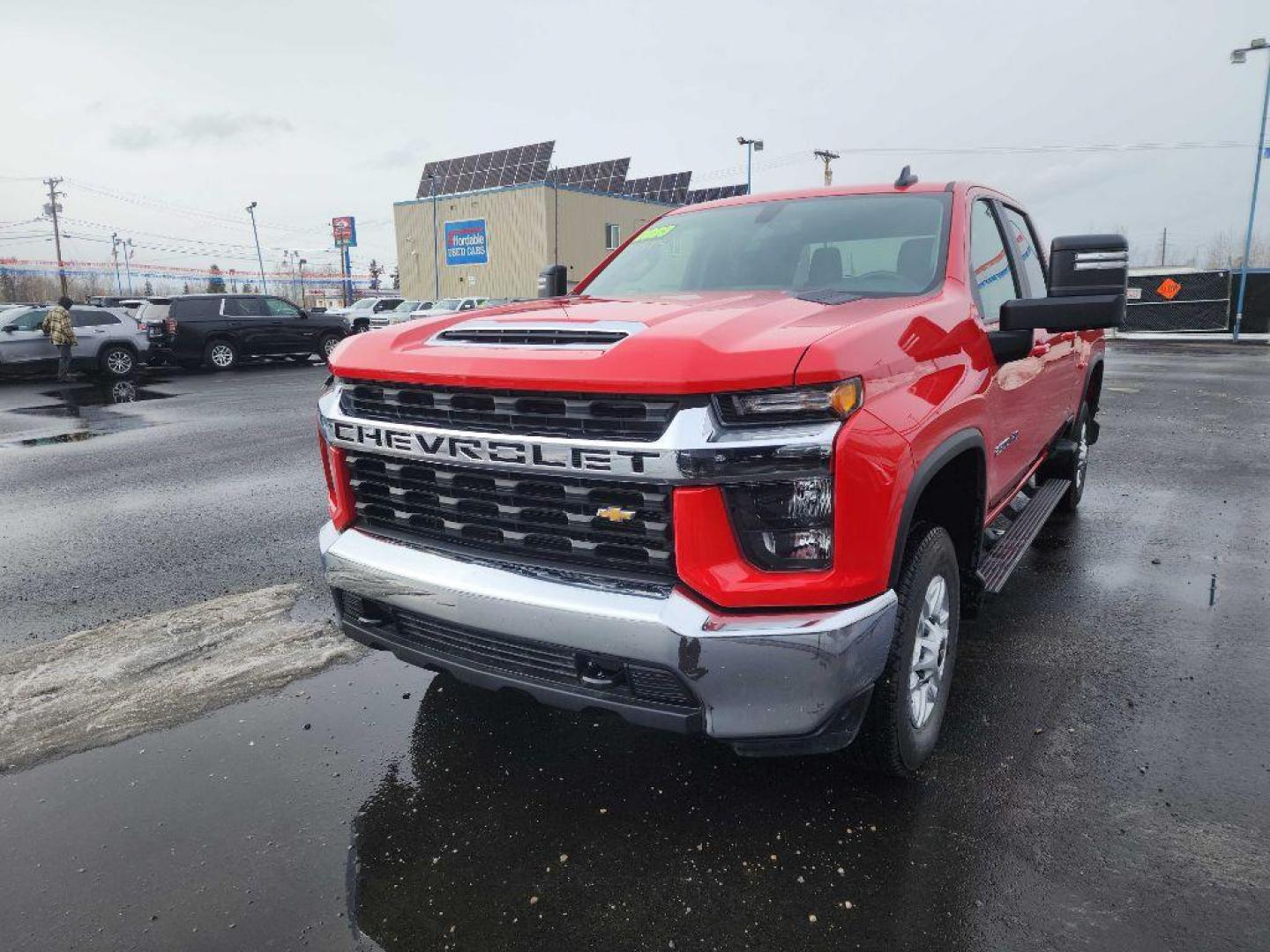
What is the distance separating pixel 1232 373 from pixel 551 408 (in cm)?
1844

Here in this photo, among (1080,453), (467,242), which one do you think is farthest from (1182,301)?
(467,242)

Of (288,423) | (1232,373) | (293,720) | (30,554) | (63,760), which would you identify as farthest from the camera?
(1232,373)

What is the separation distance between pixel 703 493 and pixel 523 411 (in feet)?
1.89

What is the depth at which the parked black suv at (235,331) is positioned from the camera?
62.0 ft

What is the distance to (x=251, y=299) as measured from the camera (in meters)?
20.1

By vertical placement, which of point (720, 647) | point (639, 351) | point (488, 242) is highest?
point (488, 242)

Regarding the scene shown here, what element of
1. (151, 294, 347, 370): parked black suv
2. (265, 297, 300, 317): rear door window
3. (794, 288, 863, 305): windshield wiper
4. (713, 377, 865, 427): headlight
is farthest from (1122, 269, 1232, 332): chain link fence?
(713, 377, 865, 427): headlight

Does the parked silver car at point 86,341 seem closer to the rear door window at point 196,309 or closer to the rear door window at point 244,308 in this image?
the rear door window at point 196,309

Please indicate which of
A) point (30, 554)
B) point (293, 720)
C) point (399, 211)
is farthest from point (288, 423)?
point (399, 211)

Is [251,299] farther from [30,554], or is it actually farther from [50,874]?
[50,874]

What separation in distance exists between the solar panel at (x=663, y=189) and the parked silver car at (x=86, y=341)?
40454mm

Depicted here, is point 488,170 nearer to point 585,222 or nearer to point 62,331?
point 585,222

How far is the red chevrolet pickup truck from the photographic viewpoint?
2186 millimetres

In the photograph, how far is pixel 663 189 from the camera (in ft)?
180
